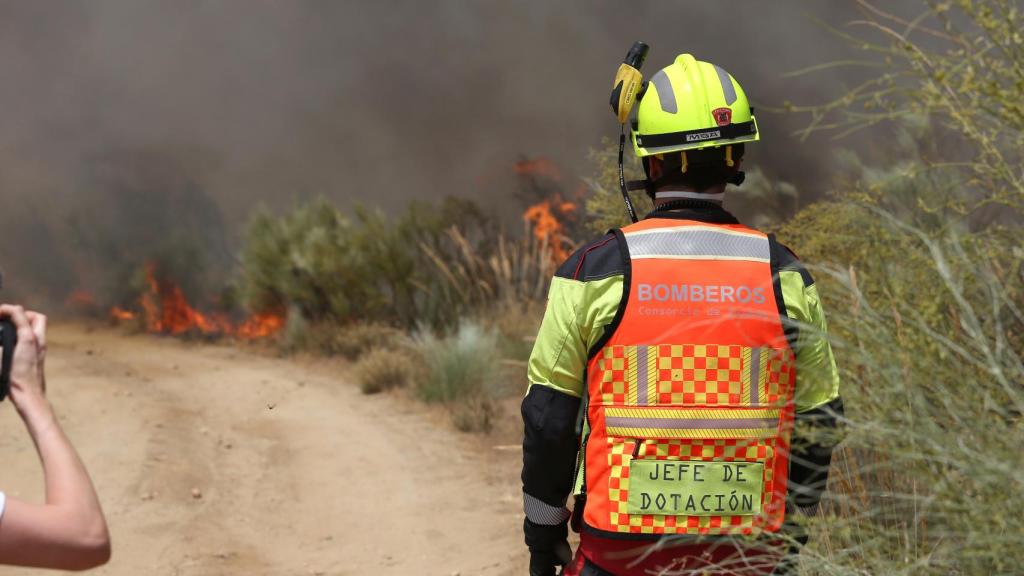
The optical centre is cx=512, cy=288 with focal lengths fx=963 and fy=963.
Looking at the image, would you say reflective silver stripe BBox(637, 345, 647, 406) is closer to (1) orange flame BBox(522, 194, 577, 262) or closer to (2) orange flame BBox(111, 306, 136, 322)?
(1) orange flame BBox(522, 194, 577, 262)

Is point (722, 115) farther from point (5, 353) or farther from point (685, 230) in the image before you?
point (5, 353)

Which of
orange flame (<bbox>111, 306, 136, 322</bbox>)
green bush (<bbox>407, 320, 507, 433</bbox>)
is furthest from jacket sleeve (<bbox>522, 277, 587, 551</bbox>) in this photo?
orange flame (<bbox>111, 306, 136, 322</bbox>)

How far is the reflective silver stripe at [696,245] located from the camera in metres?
2.16

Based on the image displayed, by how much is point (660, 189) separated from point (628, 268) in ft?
1.04

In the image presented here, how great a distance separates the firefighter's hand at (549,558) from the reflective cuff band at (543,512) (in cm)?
8

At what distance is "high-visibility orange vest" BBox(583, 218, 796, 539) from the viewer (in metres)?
2.12

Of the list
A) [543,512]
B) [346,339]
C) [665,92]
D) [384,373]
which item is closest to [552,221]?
[346,339]

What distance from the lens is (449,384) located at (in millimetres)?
8352

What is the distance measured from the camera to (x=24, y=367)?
4.97 feet

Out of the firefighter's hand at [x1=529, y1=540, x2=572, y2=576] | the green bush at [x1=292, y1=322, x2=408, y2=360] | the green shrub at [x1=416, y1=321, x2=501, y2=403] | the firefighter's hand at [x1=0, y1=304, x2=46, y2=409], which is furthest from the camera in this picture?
the green bush at [x1=292, y1=322, x2=408, y2=360]

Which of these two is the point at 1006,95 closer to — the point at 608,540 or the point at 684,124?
the point at 684,124

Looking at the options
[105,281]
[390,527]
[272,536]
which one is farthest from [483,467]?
[105,281]

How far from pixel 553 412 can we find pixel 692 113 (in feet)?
2.57

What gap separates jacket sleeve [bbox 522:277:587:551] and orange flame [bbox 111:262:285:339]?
35.2ft
